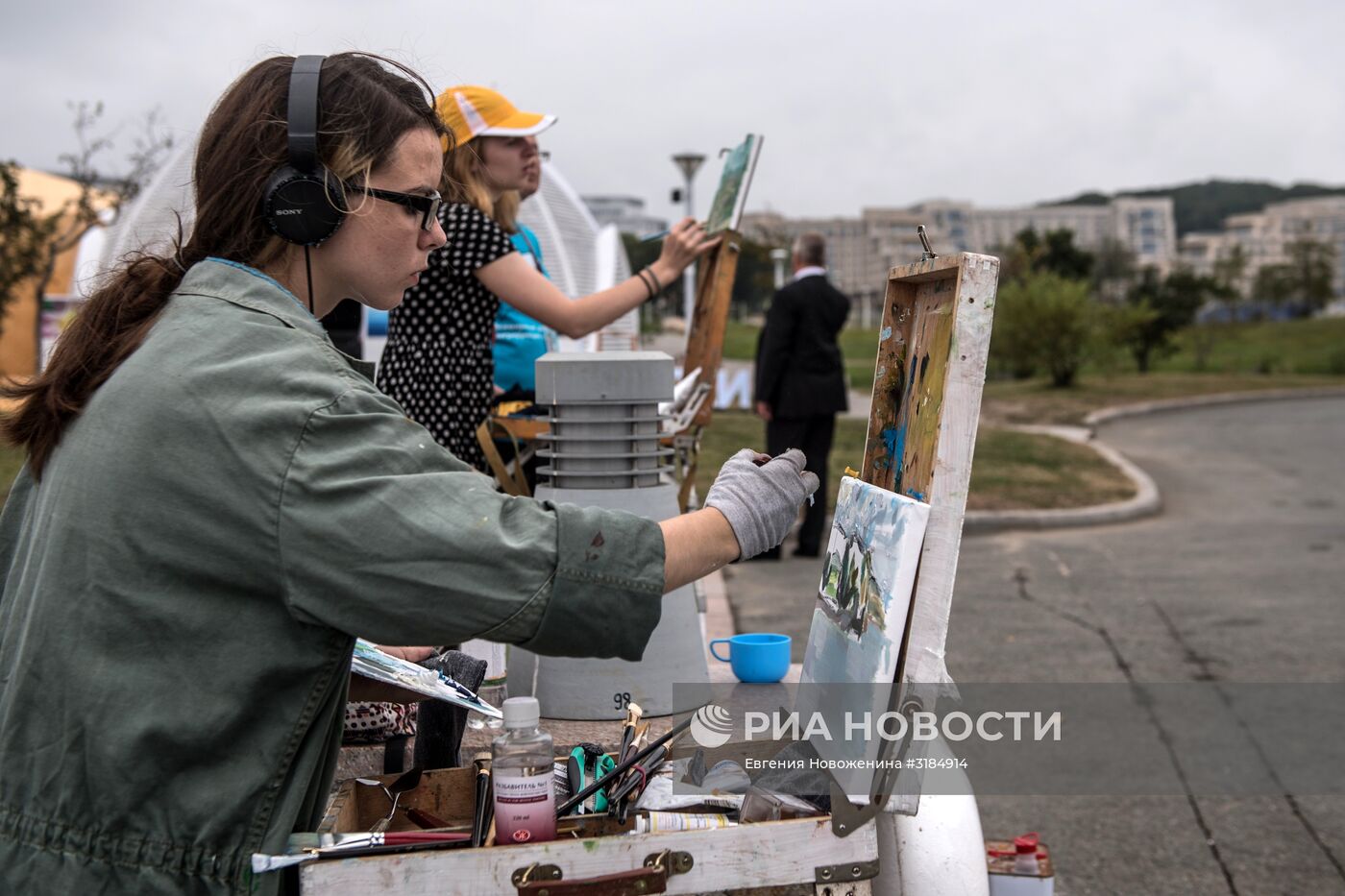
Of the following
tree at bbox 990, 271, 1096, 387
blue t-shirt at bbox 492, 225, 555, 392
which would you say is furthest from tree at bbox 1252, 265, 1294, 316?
blue t-shirt at bbox 492, 225, 555, 392

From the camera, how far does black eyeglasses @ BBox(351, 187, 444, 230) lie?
1.74m

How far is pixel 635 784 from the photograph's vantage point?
76.7 inches

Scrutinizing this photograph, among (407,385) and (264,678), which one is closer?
(264,678)

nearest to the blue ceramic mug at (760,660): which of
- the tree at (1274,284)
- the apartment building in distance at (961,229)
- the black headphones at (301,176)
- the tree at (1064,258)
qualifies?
the black headphones at (301,176)

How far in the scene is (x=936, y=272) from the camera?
6.33ft

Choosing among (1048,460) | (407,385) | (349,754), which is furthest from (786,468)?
(1048,460)

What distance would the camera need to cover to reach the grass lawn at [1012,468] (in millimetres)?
11031

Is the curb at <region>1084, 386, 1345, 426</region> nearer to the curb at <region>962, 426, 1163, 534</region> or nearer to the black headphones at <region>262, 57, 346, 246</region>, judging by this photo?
the curb at <region>962, 426, 1163, 534</region>

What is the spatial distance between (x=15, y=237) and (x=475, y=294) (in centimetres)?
1578

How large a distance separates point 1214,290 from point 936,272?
42120mm

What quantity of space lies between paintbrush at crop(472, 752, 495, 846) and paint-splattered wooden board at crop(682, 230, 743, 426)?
1.88m

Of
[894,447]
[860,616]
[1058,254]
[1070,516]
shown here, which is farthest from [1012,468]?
[1058,254]

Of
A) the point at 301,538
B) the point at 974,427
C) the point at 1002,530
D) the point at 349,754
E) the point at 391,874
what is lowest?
the point at 1002,530

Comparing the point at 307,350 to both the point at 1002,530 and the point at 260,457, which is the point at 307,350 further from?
the point at 1002,530
